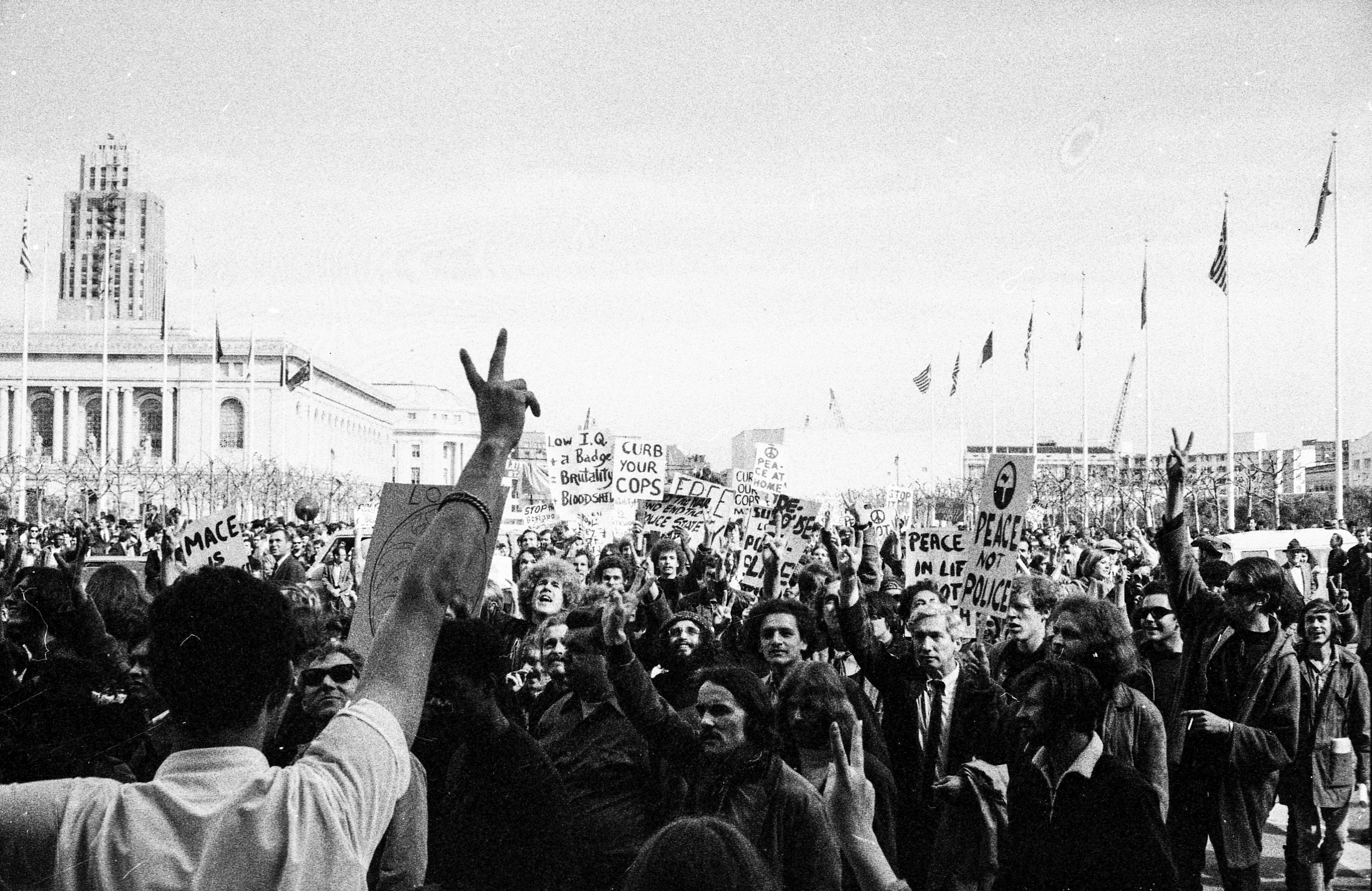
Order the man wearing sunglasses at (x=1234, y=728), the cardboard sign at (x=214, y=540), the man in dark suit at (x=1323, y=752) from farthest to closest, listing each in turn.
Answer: the cardboard sign at (x=214, y=540) < the man in dark suit at (x=1323, y=752) < the man wearing sunglasses at (x=1234, y=728)

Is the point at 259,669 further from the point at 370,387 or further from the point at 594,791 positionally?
the point at 370,387

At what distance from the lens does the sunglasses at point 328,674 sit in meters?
4.34

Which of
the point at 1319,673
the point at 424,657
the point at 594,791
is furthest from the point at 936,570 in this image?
the point at 424,657

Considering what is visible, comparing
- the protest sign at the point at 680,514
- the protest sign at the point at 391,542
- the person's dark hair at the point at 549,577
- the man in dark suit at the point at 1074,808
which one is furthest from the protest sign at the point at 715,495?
the man in dark suit at the point at 1074,808

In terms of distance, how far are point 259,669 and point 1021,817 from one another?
2.64 m

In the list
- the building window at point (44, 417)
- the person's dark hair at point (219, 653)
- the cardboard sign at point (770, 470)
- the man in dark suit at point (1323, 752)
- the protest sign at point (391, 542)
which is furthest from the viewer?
the building window at point (44, 417)

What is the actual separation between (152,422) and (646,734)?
295 feet

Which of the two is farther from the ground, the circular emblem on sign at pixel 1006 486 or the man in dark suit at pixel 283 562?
the circular emblem on sign at pixel 1006 486

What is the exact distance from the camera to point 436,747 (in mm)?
4176

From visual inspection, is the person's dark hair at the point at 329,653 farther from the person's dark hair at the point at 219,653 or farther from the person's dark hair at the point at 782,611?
the person's dark hair at the point at 219,653

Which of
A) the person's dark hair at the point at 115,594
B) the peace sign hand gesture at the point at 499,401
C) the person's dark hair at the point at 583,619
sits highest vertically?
the peace sign hand gesture at the point at 499,401

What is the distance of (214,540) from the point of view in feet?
39.2

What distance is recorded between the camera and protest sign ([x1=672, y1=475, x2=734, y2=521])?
1407cm

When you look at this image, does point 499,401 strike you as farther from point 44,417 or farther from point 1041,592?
point 44,417
